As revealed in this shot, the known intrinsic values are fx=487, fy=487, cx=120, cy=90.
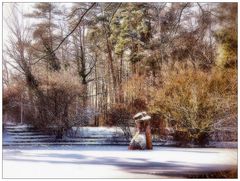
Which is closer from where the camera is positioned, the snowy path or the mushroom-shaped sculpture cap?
the snowy path

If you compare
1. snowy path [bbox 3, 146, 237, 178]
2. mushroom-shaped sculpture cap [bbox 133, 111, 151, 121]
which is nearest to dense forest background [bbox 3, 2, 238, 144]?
mushroom-shaped sculpture cap [bbox 133, 111, 151, 121]

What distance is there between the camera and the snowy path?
18.5 feet

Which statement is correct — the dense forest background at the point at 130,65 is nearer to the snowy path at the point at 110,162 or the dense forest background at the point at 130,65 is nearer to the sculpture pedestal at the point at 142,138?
the sculpture pedestal at the point at 142,138

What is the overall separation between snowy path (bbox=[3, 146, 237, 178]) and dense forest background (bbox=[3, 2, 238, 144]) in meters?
0.28

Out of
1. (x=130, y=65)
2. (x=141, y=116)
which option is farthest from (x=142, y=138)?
(x=130, y=65)

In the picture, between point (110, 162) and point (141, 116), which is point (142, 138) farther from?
point (110, 162)

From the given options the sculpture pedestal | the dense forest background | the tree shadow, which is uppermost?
the dense forest background

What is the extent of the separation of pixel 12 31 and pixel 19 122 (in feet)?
3.55

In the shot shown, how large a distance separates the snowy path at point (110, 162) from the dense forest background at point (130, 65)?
0.91ft

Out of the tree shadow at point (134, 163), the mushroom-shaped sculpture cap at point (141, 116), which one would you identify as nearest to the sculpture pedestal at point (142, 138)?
the mushroom-shaped sculpture cap at point (141, 116)

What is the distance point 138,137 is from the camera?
588cm

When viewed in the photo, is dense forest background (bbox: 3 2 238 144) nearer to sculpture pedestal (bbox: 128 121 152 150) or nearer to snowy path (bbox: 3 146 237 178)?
sculpture pedestal (bbox: 128 121 152 150)

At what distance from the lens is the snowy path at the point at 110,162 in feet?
18.5

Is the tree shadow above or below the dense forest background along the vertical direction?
below
